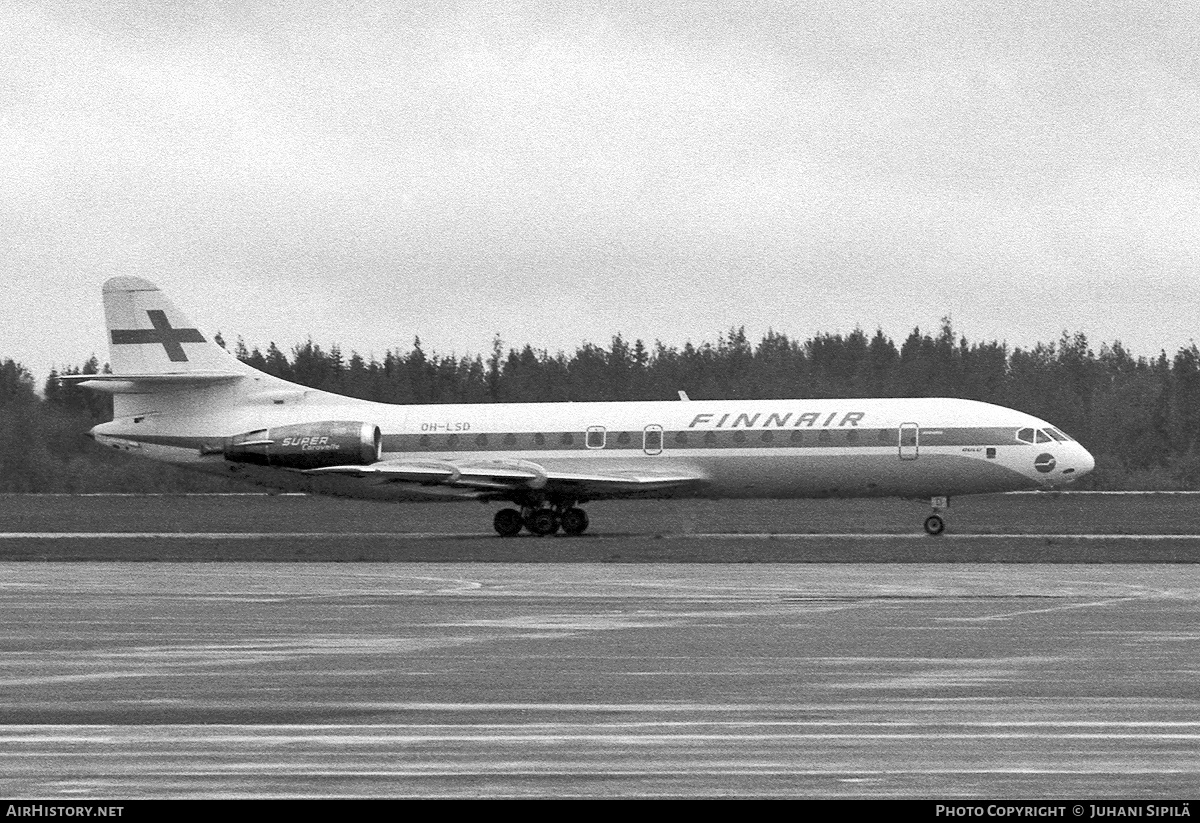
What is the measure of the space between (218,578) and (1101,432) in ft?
280

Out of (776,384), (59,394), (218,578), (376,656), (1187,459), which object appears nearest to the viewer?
(376,656)

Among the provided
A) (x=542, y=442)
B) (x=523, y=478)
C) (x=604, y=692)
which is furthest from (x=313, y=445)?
(x=604, y=692)

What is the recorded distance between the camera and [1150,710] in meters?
12.5

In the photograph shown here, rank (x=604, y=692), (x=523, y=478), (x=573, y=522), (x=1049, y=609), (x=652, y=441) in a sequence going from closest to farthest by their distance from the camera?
(x=604, y=692)
(x=1049, y=609)
(x=523, y=478)
(x=652, y=441)
(x=573, y=522)

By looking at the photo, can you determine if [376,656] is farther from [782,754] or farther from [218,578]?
[218,578]

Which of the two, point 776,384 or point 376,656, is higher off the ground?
point 776,384

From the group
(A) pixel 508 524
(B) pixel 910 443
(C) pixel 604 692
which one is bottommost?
(C) pixel 604 692

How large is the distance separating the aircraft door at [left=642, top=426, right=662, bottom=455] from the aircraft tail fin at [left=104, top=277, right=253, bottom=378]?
11494mm

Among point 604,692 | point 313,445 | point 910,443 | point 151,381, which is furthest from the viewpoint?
point 151,381

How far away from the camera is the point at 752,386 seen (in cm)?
11594

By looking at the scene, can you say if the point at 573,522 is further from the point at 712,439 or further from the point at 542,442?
the point at 712,439

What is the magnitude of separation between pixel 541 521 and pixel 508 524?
3.22ft

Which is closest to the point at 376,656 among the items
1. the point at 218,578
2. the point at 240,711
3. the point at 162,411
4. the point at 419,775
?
the point at 240,711

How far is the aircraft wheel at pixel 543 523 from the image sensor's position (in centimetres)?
4472
